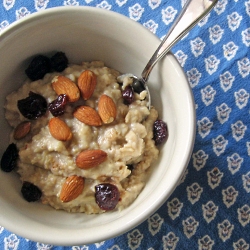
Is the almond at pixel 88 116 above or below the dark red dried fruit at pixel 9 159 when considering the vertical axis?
above

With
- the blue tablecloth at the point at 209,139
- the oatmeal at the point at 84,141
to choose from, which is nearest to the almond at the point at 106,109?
the oatmeal at the point at 84,141

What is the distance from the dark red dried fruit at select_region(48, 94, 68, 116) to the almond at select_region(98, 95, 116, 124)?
0.31 ft

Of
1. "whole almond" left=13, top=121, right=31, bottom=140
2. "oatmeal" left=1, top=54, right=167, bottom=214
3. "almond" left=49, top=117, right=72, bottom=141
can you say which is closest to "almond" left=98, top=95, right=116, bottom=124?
"oatmeal" left=1, top=54, right=167, bottom=214

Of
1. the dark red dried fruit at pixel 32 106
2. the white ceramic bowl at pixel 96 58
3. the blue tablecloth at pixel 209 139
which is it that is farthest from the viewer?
the blue tablecloth at pixel 209 139

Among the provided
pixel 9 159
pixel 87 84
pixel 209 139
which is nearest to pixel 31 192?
pixel 9 159

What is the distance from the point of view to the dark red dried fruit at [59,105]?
113 cm

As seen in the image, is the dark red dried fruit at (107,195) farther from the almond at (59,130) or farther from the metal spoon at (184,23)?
the metal spoon at (184,23)

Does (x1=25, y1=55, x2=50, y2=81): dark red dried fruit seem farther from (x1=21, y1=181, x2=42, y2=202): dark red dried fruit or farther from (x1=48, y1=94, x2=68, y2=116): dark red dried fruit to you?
(x1=21, y1=181, x2=42, y2=202): dark red dried fruit

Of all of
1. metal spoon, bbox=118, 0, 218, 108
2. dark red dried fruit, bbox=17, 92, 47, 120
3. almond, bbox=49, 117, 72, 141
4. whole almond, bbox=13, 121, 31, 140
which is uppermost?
metal spoon, bbox=118, 0, 218, 108

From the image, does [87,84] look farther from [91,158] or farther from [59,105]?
[91,158]

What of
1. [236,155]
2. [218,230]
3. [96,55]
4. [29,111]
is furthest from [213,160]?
[29,111]

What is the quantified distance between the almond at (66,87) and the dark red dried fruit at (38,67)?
43 millimetres

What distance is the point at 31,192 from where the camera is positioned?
1.14m

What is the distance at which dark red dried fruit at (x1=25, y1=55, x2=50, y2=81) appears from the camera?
3.81 feet
